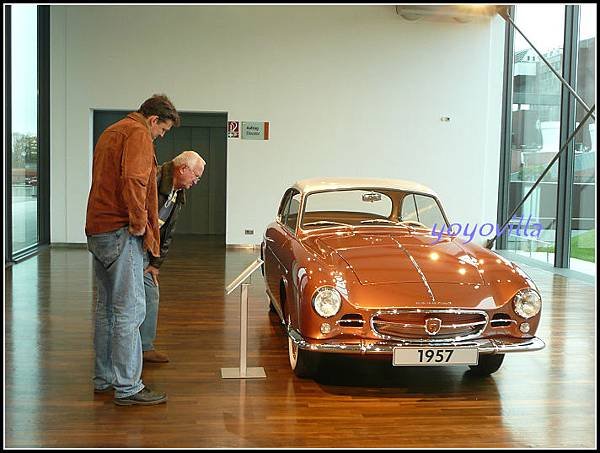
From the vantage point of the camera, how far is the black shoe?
386cm

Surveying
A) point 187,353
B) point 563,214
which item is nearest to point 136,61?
point 563,214

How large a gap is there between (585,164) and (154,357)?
7.51 m

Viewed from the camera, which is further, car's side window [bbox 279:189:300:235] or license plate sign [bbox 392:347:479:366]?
car's side window [bbox 279:189:300:235]

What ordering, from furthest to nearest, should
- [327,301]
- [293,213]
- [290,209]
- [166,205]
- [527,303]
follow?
[290,209], [293,213], [166,205], [527,303], [327,301]

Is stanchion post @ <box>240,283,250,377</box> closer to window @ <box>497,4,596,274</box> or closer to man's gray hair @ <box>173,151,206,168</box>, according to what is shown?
man's gray hair @ <box>173,151,206,168</box>

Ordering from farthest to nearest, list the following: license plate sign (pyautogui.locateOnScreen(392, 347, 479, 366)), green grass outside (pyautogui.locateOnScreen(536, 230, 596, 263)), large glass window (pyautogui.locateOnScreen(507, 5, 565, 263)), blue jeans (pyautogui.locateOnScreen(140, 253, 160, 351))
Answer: large glass window (pyautogui.locateOnScreen(507, 5, 565, 263)), green grass outside (pyautogui.locateOnScreen(536, 230, 596, 263)), blue jeans (pyautogui.locateOnScreen(140, 253, 160, 351)), license plate sign (pyautogui.locateOnScreen(392, 347, 479, 366))

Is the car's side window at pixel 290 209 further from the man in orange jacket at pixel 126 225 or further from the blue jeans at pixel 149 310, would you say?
the man in orange jacket at pixel 126 225

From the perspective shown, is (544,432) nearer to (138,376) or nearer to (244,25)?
(138,376)

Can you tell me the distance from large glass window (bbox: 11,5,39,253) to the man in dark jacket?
5.83 metres

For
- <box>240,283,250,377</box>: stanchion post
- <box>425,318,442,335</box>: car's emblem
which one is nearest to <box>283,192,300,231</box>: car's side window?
<box>240,283,250,377</box>: stanchion post

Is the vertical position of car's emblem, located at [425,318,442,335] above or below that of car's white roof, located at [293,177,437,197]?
below

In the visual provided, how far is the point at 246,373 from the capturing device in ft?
14.9

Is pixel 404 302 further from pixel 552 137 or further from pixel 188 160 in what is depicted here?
pixel 552 137

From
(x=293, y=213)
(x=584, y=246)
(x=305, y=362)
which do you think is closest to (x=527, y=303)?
(x=305, y=362)
